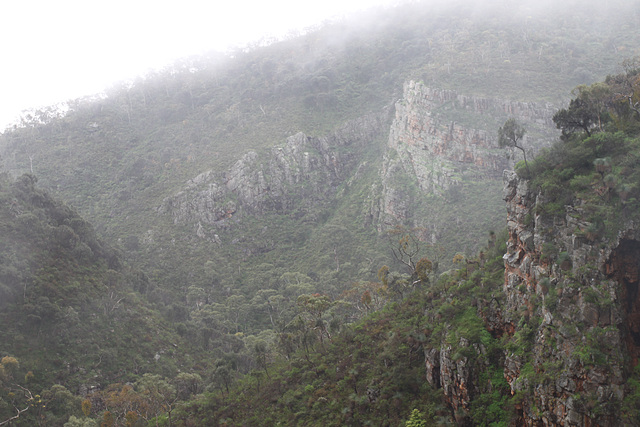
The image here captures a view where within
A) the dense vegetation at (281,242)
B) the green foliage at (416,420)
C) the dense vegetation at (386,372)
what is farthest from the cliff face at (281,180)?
the green foliage at (416,420)

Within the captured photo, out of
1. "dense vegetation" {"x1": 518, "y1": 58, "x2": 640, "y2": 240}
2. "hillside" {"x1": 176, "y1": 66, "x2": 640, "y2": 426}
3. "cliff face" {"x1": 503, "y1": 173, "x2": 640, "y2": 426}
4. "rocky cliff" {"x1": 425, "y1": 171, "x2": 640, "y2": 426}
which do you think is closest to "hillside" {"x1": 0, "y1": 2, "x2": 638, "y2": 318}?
"hillside" {"x1": 176, "y1": 66, "x2": 640, "y2": 426}

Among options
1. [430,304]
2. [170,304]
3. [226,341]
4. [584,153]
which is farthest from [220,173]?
[584,153]

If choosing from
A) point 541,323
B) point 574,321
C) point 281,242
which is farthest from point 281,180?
point 574,321

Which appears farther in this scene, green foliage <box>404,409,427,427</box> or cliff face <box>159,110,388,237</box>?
cliff face <box>159,110,388,237</box>

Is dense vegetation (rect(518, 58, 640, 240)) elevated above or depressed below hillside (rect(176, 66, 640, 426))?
above

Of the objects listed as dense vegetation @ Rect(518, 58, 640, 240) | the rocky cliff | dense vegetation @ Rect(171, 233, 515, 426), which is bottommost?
dense vegetation @ Rect(171, 233, 515, 426)

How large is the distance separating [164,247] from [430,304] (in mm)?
65404

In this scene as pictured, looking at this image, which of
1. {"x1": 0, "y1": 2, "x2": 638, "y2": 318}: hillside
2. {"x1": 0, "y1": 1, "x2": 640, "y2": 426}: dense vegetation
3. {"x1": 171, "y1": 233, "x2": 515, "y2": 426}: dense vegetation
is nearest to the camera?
{"x1": 171, "y1": 233, "x2": 515, "y2": 426}: dense vegetation

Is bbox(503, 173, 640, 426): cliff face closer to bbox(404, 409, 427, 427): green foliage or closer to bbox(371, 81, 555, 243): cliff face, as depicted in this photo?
bbox(404, 409, 427, 427): green foliage

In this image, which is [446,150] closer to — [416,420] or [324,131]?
[324,131]

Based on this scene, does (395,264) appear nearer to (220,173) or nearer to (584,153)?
(220,173)

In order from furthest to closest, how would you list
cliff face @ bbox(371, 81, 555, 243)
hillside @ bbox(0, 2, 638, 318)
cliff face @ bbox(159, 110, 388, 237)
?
cliff face @ bbox(159, 110, 388, 237) → hillside @ bbox(0, 2, 638, 318) → cliff face @ bbox(371, 81, 555, 243)

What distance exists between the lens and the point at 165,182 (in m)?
105

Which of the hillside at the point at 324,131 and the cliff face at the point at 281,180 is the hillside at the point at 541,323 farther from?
the cliff face at the point at 281,180
